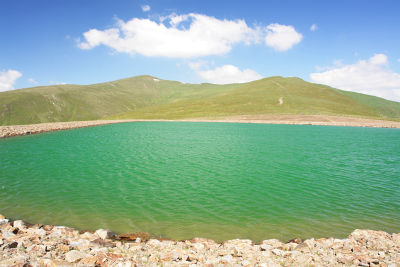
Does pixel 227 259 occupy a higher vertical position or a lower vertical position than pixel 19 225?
lower

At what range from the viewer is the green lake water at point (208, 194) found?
1362 cm

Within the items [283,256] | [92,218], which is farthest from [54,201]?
[283,256]

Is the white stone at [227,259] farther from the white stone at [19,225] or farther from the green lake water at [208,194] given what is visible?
the white stone at [19,225]

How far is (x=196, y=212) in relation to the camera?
49.4ft

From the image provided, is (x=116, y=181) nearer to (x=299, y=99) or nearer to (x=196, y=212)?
(x=196, y=212)

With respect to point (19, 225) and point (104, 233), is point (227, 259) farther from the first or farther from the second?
point (19, 225)

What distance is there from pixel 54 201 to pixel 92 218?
4400 millimetres

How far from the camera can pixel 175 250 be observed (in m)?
10.2

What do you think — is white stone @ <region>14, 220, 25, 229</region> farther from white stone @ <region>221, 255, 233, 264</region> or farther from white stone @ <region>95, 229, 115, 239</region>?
white stone @ <region>221, 255, 233, 264</region>

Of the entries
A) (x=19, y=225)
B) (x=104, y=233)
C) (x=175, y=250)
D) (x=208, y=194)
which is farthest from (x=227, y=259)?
(x=19, y=225)

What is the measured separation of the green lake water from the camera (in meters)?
13.6

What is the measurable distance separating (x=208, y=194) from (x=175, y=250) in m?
8.05

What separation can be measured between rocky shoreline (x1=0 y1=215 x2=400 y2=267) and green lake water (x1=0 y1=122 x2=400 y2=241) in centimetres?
132

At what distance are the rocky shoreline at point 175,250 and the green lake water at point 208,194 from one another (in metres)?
1.32
